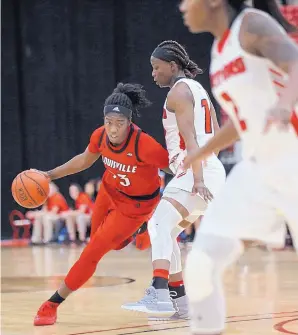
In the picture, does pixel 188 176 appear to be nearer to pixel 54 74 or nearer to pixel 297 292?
pixel 297 292

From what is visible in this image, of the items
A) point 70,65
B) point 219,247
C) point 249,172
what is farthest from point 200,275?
point 70,65

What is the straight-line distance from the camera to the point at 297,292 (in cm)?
773

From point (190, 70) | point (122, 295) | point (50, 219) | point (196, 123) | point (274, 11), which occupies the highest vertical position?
point (190, 70)

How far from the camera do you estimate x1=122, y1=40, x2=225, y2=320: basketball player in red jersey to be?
5965mm

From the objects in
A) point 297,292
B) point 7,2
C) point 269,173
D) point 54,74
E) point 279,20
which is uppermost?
point 7,2

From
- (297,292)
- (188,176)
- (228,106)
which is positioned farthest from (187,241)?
(228,106)

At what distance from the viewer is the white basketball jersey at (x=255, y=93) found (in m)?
3.59

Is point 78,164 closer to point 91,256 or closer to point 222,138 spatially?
point 91,256

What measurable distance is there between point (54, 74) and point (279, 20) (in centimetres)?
1348

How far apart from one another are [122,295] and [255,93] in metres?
4.35

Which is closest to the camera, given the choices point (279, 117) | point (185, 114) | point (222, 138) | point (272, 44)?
point (279, 117)

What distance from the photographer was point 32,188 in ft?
19.4

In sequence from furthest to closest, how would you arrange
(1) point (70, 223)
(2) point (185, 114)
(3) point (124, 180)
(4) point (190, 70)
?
(1) point (70, 223)
(4) point (190, 70)
(3) point (124, 180)
(2) point (185, 114)

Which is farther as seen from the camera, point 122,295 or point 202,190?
point 122,295
